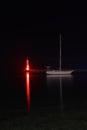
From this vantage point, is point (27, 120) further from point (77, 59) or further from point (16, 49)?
point (16, 49)

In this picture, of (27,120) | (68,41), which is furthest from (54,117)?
(68,41)

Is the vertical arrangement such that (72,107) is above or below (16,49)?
below

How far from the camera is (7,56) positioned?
71438mm

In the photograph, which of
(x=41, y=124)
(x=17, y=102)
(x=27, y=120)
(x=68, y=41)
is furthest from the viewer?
(x=68, y=41)

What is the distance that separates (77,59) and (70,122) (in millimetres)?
54387

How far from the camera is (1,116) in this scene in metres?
Result: 13.4

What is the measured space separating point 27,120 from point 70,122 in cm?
134

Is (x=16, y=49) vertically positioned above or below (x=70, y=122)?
above

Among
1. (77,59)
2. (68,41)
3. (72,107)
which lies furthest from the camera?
(68,41)

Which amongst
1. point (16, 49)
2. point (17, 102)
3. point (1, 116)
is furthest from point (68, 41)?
point (1, 116)

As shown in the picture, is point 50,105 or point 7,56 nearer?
point 50,105

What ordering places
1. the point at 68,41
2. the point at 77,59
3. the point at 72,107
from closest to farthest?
the point at 72,107, the point at 77,59, the point at 68,41

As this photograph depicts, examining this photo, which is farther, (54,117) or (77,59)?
(77,59)

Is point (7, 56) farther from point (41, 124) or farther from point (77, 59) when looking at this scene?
point (41, 124)
